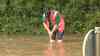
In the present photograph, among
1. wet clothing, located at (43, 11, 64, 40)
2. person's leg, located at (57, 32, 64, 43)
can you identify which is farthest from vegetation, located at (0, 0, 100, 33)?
wet clothing, located at (43, 11, 64, 40)

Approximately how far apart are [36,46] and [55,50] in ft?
3.58

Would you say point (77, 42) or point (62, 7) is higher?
point (62, 7)

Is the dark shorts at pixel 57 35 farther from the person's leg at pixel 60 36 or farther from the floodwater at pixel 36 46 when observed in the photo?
the floodwater at pixel 36 46

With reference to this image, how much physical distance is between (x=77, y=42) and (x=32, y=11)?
375 cm

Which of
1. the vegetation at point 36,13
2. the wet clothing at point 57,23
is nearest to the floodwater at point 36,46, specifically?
the wet clothing at point 57,23

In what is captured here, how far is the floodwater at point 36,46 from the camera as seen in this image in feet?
37.3

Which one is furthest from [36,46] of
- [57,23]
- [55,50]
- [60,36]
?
[60,36]

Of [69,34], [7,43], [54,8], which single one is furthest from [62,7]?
[7,43]

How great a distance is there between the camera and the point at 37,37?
1520cm

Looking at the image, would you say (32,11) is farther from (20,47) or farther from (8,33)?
(20,47)

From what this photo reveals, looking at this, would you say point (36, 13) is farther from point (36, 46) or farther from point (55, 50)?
point (55, 50)

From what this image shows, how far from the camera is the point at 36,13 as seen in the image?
54.9 feet

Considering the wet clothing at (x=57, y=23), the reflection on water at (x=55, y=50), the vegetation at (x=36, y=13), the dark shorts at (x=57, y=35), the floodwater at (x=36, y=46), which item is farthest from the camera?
the vegetation at (x=36, y=13)

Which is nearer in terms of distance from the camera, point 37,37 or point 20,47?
point 20,47
